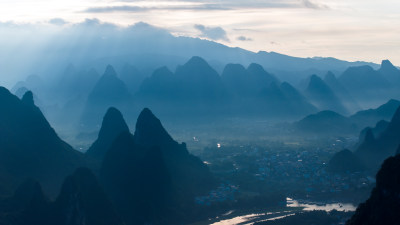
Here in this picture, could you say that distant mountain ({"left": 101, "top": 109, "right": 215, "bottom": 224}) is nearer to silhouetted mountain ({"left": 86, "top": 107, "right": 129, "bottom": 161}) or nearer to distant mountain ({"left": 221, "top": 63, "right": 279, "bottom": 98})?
silhouetted mountain ({"left": 86, "top": 107, "right": 129, "bottom": 161})

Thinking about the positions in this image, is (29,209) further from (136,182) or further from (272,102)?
(272,102)

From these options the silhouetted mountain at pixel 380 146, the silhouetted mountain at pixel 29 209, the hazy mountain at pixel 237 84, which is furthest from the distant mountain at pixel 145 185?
the hazy mountain at pixel 237 84

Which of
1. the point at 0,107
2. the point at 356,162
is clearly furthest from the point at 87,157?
the point at 356,162

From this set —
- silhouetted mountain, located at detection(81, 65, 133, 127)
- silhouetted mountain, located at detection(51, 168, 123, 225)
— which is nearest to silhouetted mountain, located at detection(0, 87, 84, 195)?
silhouetted mountain, located at detection(51, 168, 123, 225)

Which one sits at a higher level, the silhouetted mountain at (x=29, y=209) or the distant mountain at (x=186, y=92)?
the distant mountain at (x=186, y=92)

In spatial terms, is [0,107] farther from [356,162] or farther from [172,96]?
[172,96]

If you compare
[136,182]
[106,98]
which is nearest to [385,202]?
[136,182]

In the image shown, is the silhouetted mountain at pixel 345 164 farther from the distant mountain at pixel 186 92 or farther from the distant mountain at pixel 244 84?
the distant mountain at pixel 244 84
